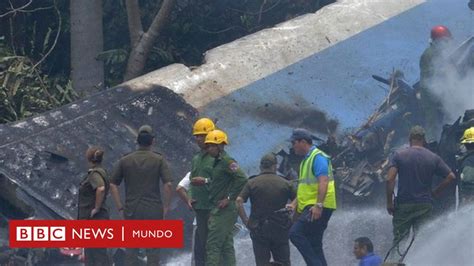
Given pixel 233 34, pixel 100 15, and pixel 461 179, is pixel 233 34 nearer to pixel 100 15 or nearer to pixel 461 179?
pixel 100 15

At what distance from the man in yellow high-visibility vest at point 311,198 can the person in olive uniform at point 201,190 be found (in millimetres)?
832

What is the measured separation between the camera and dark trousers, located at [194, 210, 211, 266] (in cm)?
1062

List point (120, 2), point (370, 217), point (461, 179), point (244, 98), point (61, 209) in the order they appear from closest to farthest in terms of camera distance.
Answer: point (461, 179)
point (61, 209)
point (370, 217)
point (244, 98)
point (120, 2)

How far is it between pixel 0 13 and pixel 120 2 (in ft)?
5.87

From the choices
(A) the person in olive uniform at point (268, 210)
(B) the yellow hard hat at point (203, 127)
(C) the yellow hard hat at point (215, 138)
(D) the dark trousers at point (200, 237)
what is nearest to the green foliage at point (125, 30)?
(B) the yellow hard hat at point (203, 127)

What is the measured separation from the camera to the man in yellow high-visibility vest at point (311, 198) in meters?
10.4

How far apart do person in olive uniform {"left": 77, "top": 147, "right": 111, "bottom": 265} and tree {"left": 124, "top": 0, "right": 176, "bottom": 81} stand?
4.48m

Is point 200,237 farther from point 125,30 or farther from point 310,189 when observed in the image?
point 125,30

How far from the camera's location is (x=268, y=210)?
10.4m

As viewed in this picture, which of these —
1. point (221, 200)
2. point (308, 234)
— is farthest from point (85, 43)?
point (308, 234)

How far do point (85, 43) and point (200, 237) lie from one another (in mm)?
5149

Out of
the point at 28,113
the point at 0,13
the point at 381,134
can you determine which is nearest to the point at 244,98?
the point at 381,134

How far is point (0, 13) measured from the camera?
15250mm

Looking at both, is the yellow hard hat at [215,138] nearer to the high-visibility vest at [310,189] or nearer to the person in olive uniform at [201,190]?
the person in olive uniform at [201,190]
